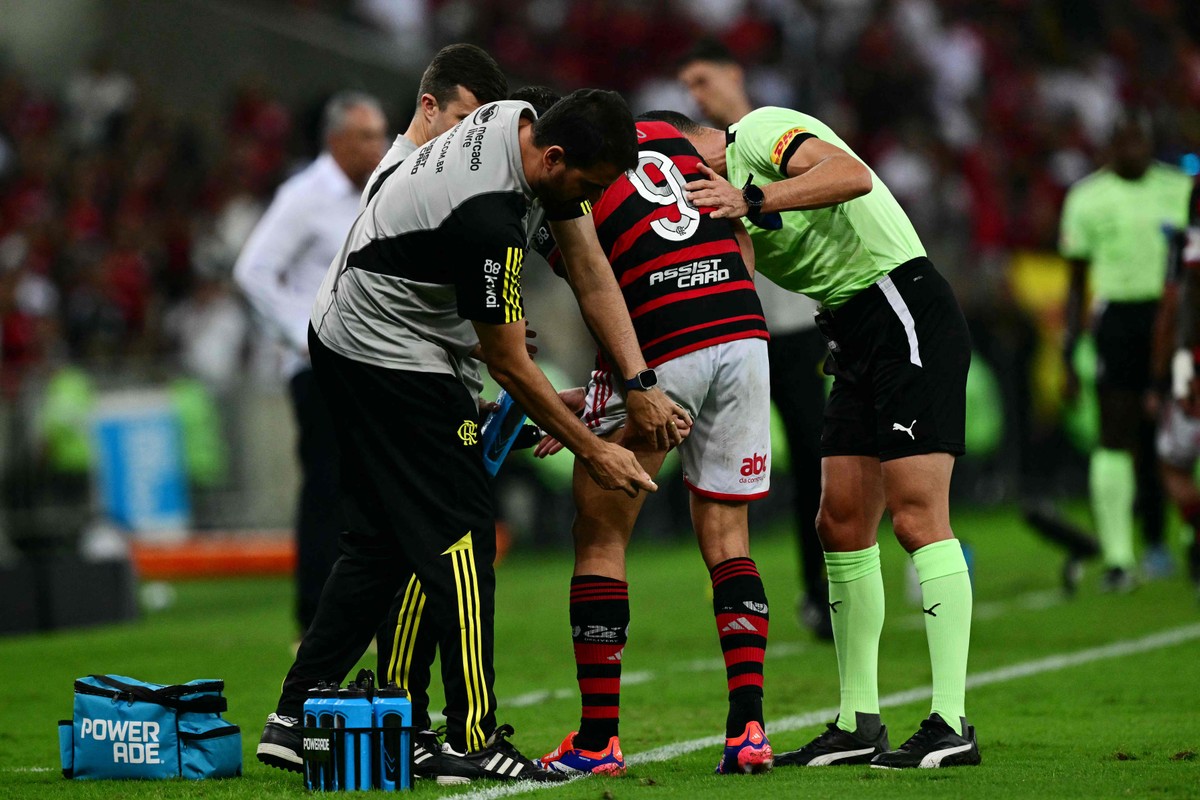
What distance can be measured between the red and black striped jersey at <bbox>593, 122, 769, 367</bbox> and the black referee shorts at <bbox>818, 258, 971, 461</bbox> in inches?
16.3

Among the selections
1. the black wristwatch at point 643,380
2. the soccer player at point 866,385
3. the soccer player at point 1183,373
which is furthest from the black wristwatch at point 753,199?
the soccer player at point 1183,373

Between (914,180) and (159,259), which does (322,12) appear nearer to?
(159,259)

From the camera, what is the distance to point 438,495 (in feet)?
16.2

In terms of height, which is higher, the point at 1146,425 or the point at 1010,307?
the point at 1010,307

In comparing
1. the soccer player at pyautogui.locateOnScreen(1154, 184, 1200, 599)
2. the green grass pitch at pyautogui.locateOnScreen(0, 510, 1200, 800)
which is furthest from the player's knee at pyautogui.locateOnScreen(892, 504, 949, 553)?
the soccer player at pyautogui.locateOnScreen(1154, 184, 1200, 599)

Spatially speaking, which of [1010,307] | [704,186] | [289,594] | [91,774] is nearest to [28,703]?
[91,774]

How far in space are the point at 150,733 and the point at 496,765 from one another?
110 cm

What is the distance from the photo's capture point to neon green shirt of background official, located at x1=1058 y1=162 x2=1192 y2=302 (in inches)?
417

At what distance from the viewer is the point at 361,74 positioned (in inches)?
838

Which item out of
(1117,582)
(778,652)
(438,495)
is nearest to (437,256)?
(438,495)

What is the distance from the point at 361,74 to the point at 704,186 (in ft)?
55.0

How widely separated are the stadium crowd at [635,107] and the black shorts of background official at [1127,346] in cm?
687

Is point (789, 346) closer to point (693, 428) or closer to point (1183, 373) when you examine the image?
point (1183, 373)

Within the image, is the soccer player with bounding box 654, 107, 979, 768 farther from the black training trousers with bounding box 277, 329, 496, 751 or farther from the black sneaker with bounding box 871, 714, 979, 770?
the black training trousers with bounding box 277, 329, 496, 751
